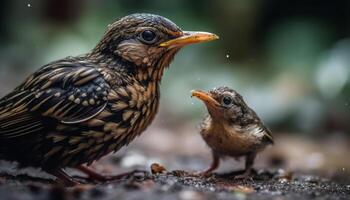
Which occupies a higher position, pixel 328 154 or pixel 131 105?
pixel 131 105

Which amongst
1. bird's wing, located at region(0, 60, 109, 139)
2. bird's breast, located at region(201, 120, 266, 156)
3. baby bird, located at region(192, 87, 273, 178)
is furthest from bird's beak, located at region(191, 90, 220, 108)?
bird's wing, located at region(0, 60, 109, 139)

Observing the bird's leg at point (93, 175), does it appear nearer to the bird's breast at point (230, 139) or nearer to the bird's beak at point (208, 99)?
the bird's breast at point (230, 139)

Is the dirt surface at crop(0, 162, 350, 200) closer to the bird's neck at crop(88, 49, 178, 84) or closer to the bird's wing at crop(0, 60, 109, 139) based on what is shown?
the bird's wing at crop(0, 60, 109, 139)

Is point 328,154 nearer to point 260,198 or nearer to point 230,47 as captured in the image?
point 230,47

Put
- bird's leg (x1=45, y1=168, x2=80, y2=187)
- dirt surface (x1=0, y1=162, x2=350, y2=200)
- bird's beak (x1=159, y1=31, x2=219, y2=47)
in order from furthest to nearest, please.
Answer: bird's beak (x1=159, y1=31, x2=219, y2=47) < bird's leg (x1=45, y1=168, x2=80, y2=187) < dirt surface (x1=0, y1=162, x2=350, y2=200)

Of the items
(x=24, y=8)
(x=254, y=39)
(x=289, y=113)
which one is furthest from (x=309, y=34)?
(x=24, y=8)

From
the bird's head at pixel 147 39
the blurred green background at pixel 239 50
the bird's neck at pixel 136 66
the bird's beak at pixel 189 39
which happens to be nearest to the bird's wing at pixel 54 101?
the bird's neck at pixel 136 66

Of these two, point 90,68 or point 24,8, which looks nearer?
point 90,68

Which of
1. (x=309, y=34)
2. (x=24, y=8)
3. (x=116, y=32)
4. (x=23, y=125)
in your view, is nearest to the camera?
(x=23, y=125)
